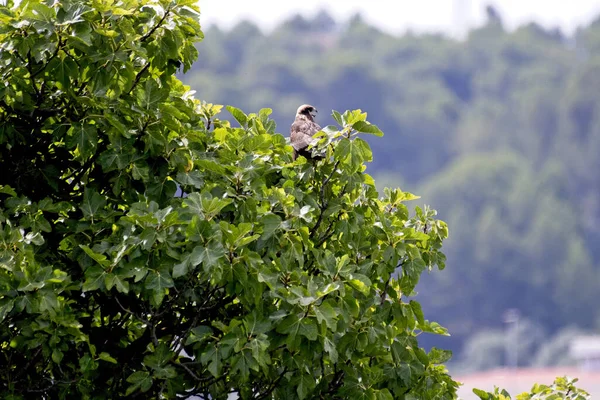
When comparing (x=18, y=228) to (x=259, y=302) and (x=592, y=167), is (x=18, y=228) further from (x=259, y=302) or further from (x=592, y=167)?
(x=592, y=167)

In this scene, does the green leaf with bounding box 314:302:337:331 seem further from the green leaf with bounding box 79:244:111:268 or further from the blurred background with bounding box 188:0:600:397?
the blurred background with bounding box 188:0:600:397

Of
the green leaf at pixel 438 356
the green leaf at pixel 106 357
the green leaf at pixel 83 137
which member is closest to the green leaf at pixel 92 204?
the green leaf at pixel 83 137

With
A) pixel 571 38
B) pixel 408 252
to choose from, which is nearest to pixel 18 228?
pixel 408 252

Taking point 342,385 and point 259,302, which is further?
point 342,385

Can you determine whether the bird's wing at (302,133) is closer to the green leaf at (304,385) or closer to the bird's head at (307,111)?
the bird's head at (307,111)

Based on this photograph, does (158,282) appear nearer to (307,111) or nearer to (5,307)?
(5,307)

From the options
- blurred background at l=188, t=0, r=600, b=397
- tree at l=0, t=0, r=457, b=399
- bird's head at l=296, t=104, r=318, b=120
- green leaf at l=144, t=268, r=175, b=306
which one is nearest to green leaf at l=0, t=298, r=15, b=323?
tree at l=0, t=0, r=457, b=399

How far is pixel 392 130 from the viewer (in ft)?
405

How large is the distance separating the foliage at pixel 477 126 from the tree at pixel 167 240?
257ft

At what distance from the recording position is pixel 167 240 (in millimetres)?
5609

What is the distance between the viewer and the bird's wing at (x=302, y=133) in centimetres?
667

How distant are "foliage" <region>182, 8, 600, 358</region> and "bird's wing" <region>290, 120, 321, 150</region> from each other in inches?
3073

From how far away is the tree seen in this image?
561 centimetres

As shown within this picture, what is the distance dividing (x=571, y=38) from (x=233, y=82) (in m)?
45.1
